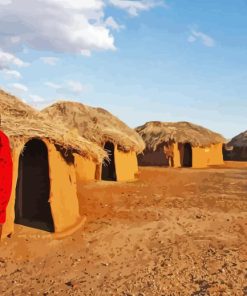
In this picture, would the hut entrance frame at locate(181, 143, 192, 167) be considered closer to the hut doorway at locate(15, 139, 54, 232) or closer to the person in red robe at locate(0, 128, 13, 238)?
the hut doorway at locate(15, 139, 54, 232)

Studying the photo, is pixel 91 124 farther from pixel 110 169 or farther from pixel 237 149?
pixel 237 149

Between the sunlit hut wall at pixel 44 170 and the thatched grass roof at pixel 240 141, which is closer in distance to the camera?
the sunlit hut wall at pixel 44 170

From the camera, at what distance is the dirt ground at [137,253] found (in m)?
5.73

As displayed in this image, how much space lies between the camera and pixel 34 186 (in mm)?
8773

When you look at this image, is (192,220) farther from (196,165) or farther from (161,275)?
(196,165)

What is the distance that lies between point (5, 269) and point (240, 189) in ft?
33.1

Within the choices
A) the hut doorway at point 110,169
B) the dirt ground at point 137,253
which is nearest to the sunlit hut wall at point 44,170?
the dirt ground at point 137,253

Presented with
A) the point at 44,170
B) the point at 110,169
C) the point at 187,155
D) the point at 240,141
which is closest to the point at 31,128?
the point at 44,170

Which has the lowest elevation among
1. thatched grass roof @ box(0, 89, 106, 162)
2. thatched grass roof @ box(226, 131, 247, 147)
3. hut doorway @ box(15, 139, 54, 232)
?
hut doorway @ box(15, 139, 54, 232)

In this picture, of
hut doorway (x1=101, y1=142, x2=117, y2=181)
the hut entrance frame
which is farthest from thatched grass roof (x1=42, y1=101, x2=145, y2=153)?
the hut entrance frame

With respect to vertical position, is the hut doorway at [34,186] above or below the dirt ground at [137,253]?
above

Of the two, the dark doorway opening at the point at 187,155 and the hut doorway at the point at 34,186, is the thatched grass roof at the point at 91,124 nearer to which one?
the hut doorway at the point at 34,186

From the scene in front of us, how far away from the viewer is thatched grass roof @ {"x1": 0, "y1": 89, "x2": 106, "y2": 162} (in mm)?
7795

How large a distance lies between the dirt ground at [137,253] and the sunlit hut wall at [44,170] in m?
0.51
